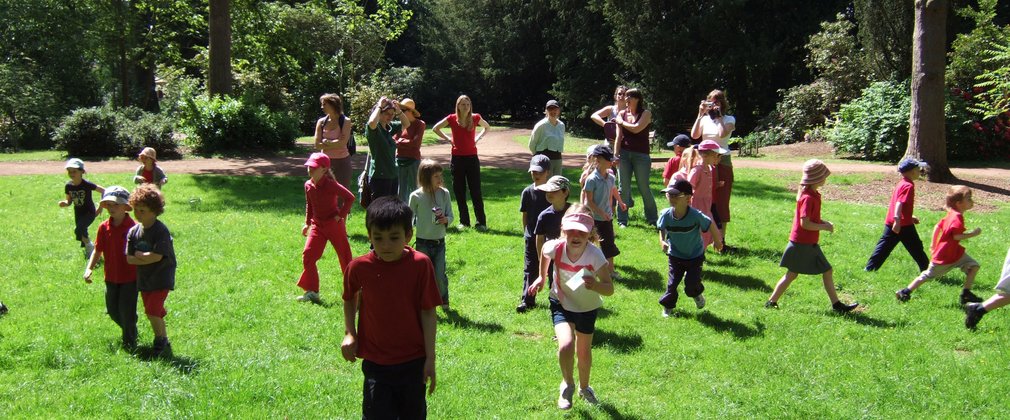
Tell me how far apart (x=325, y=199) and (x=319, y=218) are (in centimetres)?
21

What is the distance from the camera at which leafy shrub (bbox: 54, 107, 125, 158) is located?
19.6m

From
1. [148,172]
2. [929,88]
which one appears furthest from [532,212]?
[929,88]

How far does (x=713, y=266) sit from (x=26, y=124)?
24426mm

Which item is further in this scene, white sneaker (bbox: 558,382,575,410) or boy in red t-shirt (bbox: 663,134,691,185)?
boy in red t-shirt (bbox: 663,134,691,185)

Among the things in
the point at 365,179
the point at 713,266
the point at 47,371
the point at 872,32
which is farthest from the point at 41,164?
the point at 872,32

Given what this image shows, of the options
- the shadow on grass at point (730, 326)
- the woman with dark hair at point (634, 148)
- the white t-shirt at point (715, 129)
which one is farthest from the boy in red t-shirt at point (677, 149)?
the shadow on grass at point (730, 326)

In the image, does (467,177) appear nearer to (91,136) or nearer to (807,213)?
(807,213)

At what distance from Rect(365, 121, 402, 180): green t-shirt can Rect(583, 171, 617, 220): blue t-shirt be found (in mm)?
3133

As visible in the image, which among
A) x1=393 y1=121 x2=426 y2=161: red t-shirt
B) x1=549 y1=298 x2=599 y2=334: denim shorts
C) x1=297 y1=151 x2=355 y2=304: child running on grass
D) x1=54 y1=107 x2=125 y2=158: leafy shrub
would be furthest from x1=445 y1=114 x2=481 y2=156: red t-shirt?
x1=54 y1=107 x2=125 y2=158: leafy shrub

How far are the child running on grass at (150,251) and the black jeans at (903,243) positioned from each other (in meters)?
7.14

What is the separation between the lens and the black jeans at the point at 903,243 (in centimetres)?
800

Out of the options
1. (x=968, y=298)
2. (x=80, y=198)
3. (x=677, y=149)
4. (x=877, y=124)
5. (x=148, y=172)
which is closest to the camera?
(x=968, y=298)

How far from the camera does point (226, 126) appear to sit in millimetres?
20203

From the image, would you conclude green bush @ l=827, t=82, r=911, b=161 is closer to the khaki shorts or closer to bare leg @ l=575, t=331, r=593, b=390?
the khaki shorts
